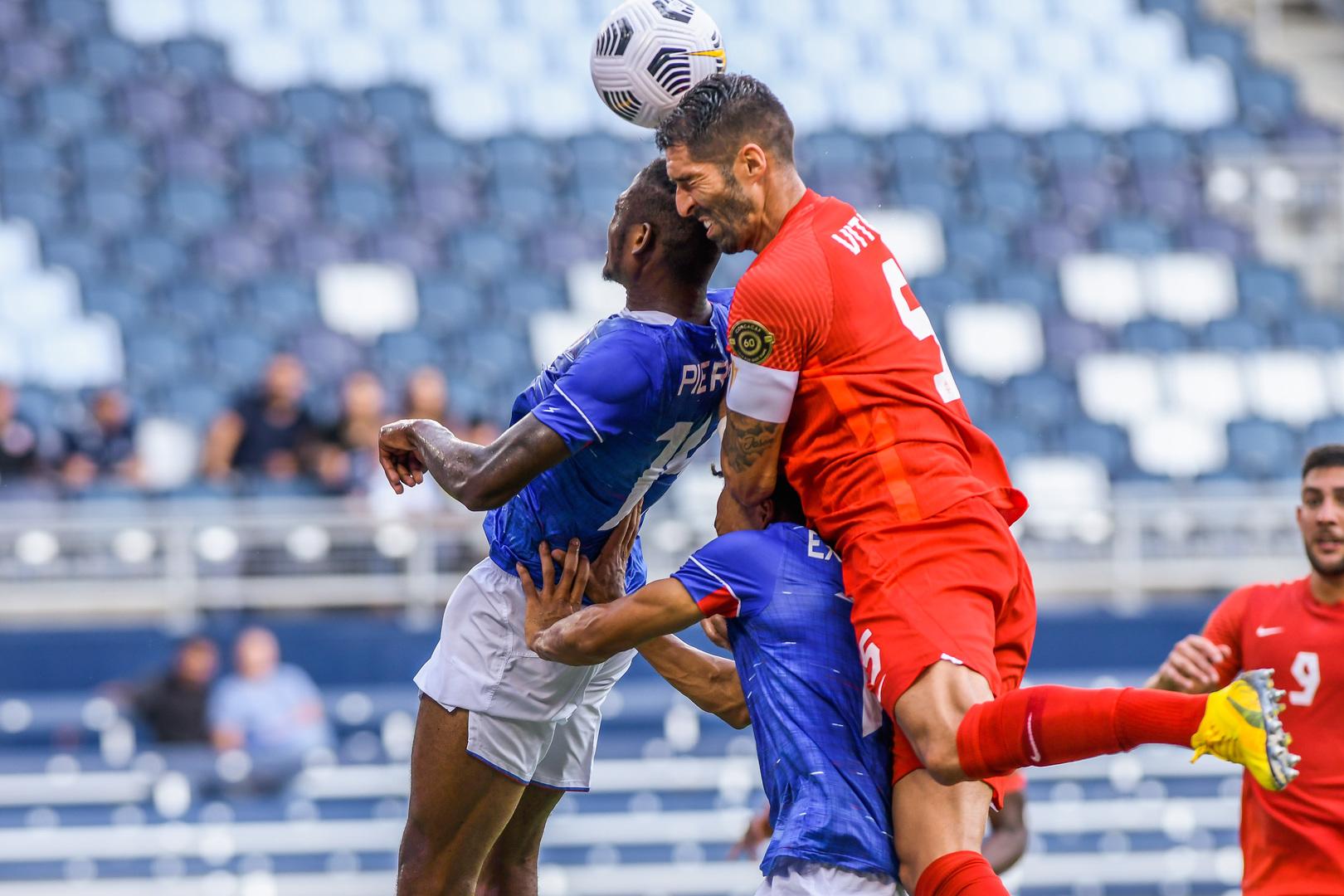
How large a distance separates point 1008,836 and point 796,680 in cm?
248

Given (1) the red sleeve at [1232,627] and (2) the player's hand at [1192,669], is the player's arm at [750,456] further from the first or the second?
(1) the red sleeve at [1232,627]

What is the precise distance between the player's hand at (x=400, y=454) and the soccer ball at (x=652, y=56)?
1074mm

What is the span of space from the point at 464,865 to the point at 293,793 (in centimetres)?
531

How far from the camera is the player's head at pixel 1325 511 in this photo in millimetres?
5801

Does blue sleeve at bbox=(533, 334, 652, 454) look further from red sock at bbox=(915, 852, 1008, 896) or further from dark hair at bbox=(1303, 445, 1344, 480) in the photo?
dark hair at bbox=(1303, 445, 1344, 480)

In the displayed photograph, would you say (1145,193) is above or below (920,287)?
above

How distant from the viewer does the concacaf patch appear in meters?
4.43

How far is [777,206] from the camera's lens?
4688mm

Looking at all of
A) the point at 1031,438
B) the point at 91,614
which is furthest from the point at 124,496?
the point at 1031,438

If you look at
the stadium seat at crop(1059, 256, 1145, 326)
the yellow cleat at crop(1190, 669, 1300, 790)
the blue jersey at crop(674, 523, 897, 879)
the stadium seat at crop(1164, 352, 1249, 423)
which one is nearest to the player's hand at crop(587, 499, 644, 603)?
the blue jersey at crop(674, 523, 897, 879)

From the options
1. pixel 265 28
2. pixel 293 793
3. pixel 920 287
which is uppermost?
pixel 265 28

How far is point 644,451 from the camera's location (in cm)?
494

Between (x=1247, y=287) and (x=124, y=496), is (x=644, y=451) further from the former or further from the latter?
(x=1247, y=287)

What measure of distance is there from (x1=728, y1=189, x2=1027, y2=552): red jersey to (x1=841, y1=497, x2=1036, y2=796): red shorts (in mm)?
54
